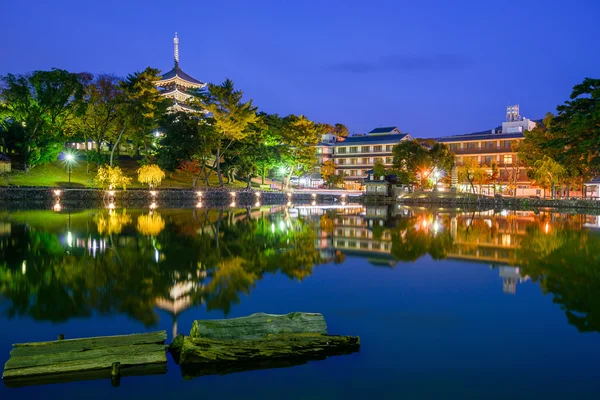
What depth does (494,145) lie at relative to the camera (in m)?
81.2

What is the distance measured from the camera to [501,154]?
262 ft

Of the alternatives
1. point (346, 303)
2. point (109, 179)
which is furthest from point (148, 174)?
point (346, 303)

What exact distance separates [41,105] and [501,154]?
66881 millimetres

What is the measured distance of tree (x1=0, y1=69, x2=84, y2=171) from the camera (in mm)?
50875

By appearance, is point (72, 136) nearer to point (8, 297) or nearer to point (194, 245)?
point (194, 245)

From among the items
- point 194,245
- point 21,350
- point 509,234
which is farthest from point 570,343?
point 509,234

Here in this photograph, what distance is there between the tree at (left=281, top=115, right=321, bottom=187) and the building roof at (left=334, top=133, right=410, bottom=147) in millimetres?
23087

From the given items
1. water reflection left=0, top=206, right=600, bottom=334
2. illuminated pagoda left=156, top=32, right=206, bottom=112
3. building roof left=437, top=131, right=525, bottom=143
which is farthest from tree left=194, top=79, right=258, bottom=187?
building roof left=437, top=131, right=525, bottom=143

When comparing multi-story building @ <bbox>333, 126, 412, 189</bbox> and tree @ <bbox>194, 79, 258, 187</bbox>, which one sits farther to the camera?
multi-story building @ <bbox>333, 126, 412, 189</bbox>

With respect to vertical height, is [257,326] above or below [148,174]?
below

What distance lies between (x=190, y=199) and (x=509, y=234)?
3995 cm

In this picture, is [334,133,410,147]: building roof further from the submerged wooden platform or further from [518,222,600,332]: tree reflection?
the submerged wooden platform

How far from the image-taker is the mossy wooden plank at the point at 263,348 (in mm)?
7109

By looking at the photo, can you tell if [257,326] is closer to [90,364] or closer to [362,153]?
[90,364]
